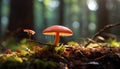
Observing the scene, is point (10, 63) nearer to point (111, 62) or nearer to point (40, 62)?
point (40, 62)

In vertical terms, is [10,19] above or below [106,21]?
above

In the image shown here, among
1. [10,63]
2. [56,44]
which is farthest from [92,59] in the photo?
[10,63]

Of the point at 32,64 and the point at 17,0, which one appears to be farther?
the point at 17,0

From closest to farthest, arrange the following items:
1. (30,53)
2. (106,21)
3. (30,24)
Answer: (30,53) → (30,24) → (106,21)

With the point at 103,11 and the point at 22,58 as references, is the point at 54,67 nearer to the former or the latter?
the point at 22,58

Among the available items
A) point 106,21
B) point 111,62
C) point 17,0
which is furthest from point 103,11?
point 111,62

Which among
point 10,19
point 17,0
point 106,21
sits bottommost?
point 106,21

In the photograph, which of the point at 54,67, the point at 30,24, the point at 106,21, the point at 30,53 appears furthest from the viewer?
the point at 106,21
